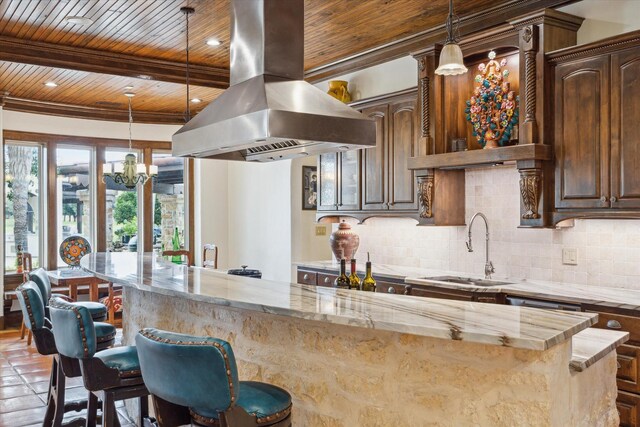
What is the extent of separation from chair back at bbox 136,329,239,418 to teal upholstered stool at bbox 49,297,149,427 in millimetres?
748

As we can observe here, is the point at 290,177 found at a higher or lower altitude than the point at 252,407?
higher

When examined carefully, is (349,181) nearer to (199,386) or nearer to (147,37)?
(147,37)

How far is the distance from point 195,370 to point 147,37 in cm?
418

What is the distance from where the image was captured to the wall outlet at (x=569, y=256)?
417 centimetres

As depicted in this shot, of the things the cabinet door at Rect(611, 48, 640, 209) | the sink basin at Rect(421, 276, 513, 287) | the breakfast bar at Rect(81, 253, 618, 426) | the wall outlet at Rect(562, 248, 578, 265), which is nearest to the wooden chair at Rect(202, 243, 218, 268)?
the sink basin at Rect(421, 276, 513, 287)

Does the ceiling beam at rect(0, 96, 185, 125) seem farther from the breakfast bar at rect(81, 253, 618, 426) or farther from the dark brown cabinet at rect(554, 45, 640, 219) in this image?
the dark brown cabinet at rect(554, 45, 640, 219)

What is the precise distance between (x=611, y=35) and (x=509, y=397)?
3.09 metres

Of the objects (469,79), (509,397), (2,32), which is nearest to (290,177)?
(469,79)

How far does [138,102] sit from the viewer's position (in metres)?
7.61

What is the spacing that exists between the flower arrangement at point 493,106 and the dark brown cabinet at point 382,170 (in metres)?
0.69

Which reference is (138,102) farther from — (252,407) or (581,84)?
(252,407)

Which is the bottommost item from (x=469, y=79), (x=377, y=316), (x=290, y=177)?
(x=377, y=316)

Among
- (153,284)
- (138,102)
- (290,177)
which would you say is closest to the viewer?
(153,284)

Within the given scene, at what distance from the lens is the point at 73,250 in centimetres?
684
